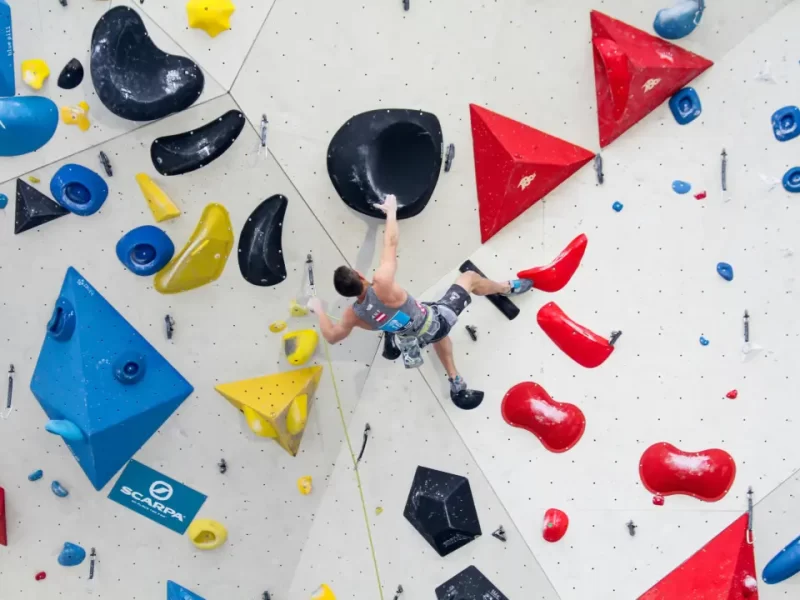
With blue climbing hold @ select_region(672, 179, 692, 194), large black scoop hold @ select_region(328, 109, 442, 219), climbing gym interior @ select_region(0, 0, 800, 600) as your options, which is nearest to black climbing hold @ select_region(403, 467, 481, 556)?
climbing gym interior @ select_region(0, 0, 800, 600)

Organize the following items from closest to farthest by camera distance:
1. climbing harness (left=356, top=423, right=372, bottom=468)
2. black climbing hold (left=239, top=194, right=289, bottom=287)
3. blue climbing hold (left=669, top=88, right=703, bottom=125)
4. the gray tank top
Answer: the gray tank top
blue climbing hold (left=669, top=88, right=703, bottom=125)
black climbing hold (left=239, top=194, right=289, bottom=287)
climbing harness (left=356, top=423, right=372, bottom=468)

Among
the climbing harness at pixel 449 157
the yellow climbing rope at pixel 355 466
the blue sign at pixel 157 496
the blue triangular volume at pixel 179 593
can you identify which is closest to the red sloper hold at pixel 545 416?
the yellow climbing rope at pixel 355 466

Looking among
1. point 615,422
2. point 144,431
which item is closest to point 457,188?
point 615,422

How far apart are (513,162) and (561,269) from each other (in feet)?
1.83

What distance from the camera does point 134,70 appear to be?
3.83m

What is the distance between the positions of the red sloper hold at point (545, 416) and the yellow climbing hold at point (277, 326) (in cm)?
113

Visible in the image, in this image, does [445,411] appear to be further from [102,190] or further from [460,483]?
[102,190]

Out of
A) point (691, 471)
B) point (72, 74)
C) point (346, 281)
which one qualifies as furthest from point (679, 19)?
point (72, 74)

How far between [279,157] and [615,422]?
199 centimetres

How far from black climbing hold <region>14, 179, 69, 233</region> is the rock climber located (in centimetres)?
139

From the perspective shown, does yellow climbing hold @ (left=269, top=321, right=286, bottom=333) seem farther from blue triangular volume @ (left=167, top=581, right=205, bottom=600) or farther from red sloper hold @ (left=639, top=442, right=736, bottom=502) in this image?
red sloper hold @ (left=639, top=442, right=736, bottom=502)

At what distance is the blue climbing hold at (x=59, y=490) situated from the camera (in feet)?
14.2

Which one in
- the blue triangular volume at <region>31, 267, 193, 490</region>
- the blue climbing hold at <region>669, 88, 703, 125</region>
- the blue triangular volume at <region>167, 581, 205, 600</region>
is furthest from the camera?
the blue triangular volume at <region>167, 581, 205, 600</region>

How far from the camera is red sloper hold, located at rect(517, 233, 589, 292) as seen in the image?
392 cm
